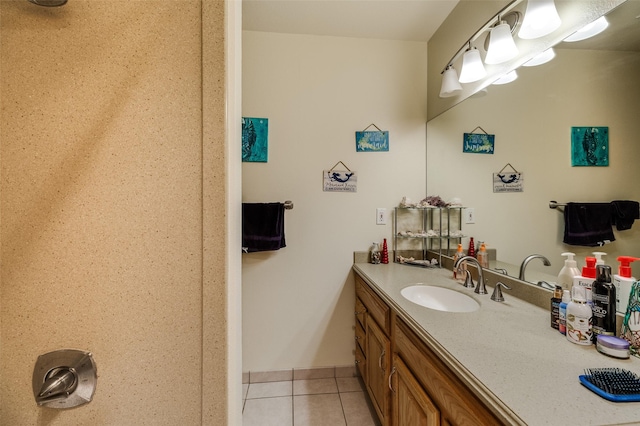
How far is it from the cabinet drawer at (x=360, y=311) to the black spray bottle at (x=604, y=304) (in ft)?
3.59

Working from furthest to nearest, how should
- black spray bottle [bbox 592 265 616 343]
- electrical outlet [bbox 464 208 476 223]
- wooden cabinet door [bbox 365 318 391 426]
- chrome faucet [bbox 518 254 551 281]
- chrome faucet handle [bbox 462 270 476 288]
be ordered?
electrical outlet [bbox 464 208 476 223] → chrome faucet handle [bbox 462 270 476 288] → wooden cabinet door [bbox 365 318 391 426] → chrome faucet [bbox 518 254 551 281] → black spray bottle [bbox 592 265 616 343]

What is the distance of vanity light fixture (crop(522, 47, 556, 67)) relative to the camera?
1.11 m

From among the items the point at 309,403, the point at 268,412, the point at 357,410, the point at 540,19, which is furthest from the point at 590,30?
the point at 268,412

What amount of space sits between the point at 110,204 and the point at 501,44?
172cm

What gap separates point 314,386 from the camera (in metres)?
1.87

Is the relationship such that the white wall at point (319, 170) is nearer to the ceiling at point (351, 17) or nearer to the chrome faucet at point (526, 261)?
the ceiling at point (351, 17)

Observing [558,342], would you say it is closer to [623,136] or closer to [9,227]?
[623,136]

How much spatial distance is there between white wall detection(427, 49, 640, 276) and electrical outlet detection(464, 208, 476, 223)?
0.04 meters

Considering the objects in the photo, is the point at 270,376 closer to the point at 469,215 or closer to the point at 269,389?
the point at 269,389

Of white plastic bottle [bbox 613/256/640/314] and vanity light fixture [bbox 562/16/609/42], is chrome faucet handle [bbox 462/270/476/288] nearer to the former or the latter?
white plastic bottle [bbox 613/256/640/314]

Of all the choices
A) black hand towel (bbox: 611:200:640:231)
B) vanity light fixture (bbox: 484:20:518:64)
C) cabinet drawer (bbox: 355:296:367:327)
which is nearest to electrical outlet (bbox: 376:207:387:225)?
cabinet drawer (bbox: 355:296:367:327)

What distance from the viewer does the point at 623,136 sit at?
0.89 m

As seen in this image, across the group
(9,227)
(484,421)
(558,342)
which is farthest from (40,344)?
(558,342)

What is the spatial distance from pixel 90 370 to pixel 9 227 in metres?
0.34
